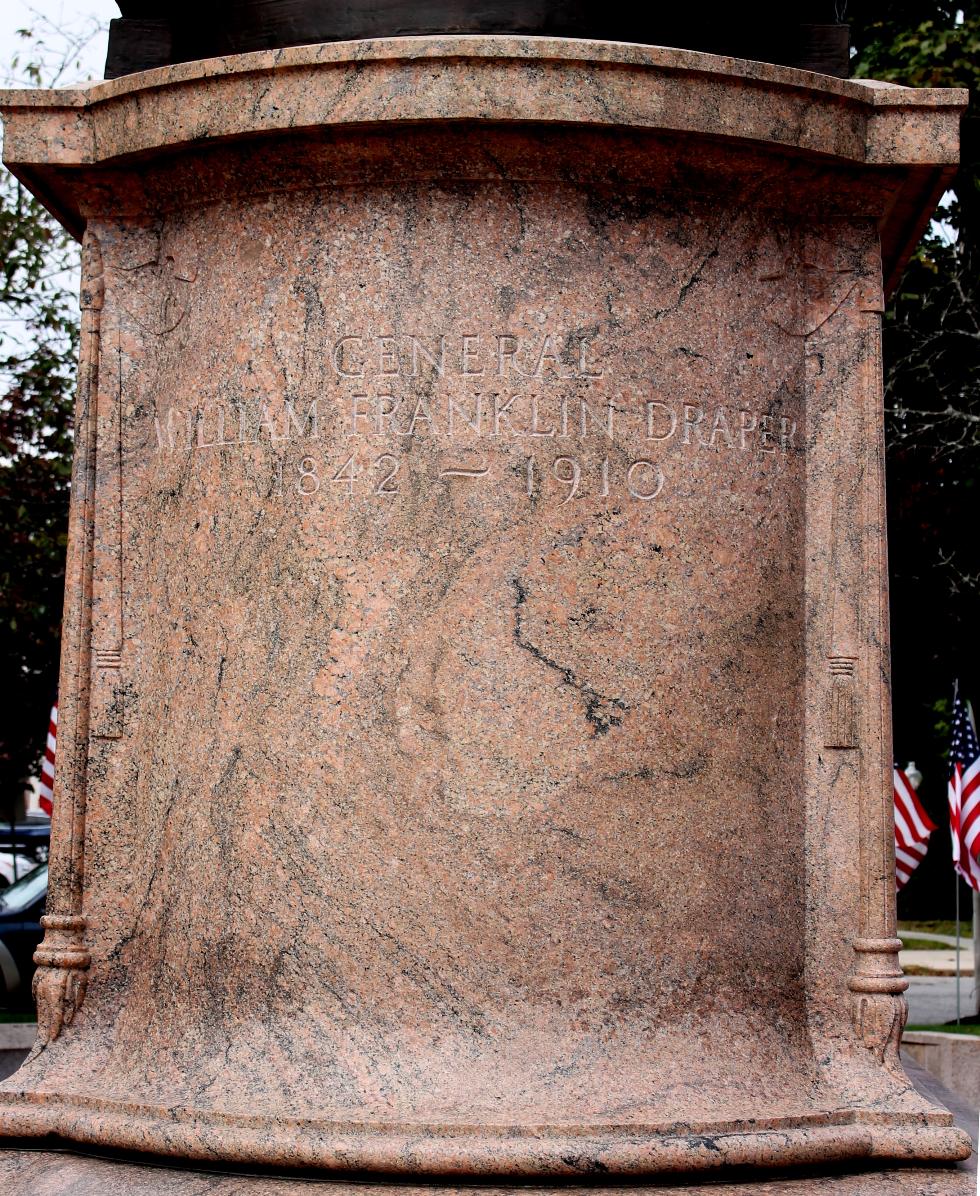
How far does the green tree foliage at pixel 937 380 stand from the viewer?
1786 centimetres

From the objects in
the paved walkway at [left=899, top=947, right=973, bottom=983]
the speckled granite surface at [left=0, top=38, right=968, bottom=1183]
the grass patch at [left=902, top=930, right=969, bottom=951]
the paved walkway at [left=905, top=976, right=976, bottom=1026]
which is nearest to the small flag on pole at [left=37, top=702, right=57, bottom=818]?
the paved walkway at [left=905, top=976, right=976, bottom=1026]

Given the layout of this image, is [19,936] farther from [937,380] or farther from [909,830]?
[937,380]

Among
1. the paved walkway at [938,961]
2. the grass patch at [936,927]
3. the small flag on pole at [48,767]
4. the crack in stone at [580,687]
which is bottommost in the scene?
the grass patch at [936,927]

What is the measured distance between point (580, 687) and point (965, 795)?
906 centimetres

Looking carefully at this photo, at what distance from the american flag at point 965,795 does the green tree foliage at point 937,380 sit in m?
2.08

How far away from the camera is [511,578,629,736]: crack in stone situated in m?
5.77

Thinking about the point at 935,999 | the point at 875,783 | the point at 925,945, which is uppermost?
the point at 875,783

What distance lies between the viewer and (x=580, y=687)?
5773 mm

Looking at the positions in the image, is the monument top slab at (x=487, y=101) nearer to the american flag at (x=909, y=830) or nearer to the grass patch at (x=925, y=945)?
the american flag at (x=909, y=830)

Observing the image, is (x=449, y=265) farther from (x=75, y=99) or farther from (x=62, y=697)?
(x=62, y=697)

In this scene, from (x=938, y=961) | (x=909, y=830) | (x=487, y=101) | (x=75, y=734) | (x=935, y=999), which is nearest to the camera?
(x=487, y=101)

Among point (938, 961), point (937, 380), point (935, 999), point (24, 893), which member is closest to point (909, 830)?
point (937, 380)

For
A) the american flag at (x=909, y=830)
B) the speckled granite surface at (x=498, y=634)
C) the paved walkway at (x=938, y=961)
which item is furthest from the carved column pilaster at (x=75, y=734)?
the paved walkway at (x=938, y=961)

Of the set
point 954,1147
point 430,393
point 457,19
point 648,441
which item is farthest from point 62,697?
point 954,1147
